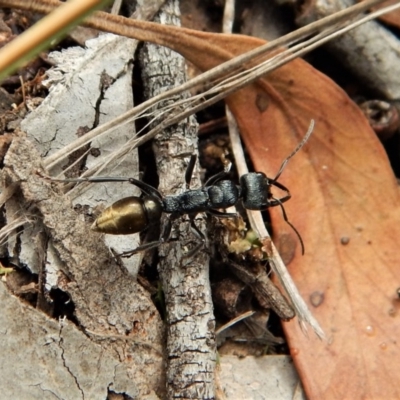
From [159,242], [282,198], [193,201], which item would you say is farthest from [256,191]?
[159,242]

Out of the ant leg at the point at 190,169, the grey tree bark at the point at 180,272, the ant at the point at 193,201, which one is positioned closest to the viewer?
the grey tree bark at the point at 180,272

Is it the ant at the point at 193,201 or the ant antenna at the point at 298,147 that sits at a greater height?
the ant antenna at the point at 298,147

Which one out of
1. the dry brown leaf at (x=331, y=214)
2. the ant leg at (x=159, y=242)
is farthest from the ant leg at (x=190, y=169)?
the dry brown leaf at (x=331, y=214)

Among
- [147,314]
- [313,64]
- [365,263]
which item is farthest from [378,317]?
[313,64]

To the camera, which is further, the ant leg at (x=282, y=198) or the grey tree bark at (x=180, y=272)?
the ant leg at (x=282, y=198)

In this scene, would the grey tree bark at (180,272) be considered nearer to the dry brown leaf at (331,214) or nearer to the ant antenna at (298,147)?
the dry brown leaf at (331,214)

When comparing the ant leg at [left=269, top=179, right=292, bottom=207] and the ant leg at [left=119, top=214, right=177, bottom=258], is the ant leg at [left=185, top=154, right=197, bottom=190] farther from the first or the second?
the ant leg at [left=269, top=179, right=292, bottom=207]

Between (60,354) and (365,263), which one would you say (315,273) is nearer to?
(365,263)

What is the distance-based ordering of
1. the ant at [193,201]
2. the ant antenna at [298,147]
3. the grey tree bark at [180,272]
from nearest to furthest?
the grey tree bark at [180,272], the ant at [193,201], the ant antenna at [298,147]
